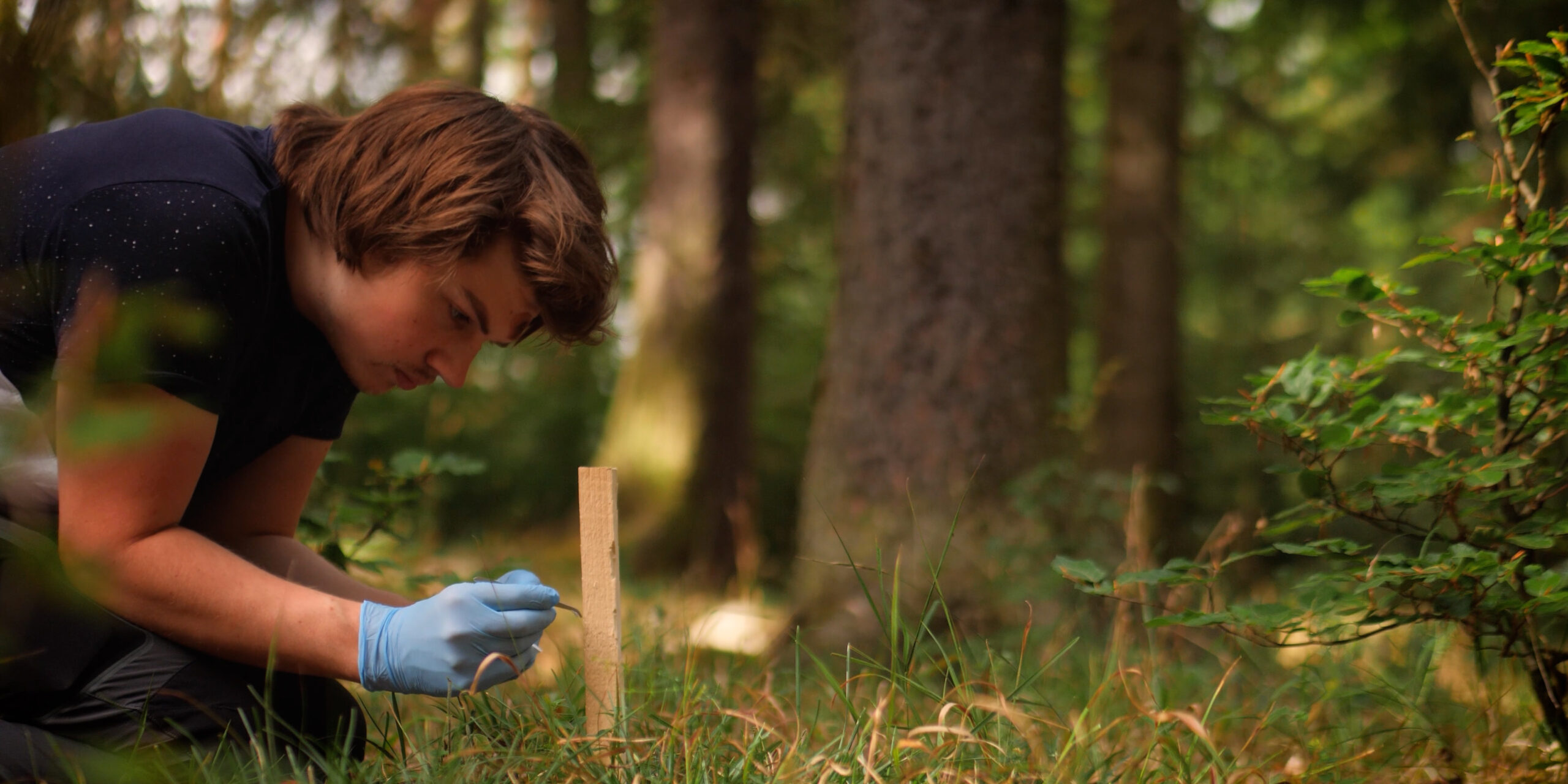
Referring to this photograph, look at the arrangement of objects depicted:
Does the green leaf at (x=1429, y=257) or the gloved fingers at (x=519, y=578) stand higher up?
the green leaf at (x=1429, y=257)

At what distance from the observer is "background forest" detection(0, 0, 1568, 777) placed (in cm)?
350

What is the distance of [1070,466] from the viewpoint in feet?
11.5

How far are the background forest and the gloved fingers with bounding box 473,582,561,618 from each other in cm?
49

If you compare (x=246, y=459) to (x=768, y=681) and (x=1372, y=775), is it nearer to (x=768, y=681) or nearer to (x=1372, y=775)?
(x=768, y=681)

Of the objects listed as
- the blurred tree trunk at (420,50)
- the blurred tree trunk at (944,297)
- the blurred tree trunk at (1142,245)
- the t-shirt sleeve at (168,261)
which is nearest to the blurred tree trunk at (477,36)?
the blurred tree trunk at (420,50)

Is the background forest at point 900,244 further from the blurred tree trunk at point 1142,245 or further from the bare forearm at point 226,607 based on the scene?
the bare forearm at point 226,607

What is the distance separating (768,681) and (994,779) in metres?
0.71

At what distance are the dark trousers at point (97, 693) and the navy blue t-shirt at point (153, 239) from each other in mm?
335

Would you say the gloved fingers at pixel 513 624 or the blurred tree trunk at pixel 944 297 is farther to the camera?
the blurred tree trunk at pixel 944 297

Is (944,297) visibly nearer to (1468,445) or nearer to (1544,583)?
(1468,445)

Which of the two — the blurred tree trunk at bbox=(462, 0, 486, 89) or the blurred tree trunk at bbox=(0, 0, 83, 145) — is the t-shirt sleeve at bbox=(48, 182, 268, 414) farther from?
the blurred tree trunk at bbox=(462, 0, 486, 89)

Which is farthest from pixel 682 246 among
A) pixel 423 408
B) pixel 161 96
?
pixel 161 96

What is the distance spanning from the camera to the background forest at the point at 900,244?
3.50m

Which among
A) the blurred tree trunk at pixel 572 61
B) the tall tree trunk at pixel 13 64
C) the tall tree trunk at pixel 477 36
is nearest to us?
the tall tree trunk at pixel 13 64
